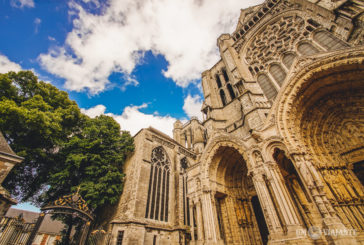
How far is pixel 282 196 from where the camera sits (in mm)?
5852

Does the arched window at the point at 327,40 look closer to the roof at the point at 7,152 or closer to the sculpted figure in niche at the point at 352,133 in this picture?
the sculpted figure in niche at the point at 352,133

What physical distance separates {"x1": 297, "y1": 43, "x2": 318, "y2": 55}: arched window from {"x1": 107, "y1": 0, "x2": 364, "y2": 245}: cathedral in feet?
0.26

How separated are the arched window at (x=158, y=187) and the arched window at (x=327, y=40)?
14.4m

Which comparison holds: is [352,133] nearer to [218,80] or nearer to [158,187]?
[158,187]

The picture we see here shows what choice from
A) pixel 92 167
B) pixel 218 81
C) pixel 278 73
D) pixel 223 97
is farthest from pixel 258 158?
pixel 218 81

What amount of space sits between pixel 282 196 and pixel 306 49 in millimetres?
10545

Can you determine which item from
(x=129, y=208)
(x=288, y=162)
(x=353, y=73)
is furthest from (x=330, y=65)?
(x=129, y=208)

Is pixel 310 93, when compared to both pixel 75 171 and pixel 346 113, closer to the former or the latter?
pixel 346 113

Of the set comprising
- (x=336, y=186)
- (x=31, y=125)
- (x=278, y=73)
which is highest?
(x=278, y=73)

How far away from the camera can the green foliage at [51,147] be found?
374 inches

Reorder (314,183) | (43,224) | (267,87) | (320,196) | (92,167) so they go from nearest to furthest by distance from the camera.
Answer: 1. (320,196)
2. (314,183)
3. (92,167)
4. (267,87)
5. (43,224)

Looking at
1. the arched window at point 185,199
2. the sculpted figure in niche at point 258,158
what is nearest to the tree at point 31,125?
the arched window at point 185,199

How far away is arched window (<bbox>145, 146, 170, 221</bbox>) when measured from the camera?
1182 cm

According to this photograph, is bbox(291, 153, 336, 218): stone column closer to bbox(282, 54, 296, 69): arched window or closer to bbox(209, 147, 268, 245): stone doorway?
bbox(209, 147, 268, 245): stone doorway
